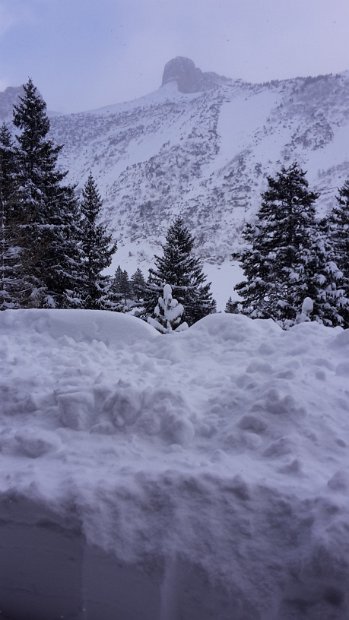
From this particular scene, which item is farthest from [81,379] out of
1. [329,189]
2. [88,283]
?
[329,189]

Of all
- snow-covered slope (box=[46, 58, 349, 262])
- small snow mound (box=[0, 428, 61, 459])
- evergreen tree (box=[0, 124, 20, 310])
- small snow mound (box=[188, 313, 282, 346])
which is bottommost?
small snow mound (box=[0, 428, 61, 459])

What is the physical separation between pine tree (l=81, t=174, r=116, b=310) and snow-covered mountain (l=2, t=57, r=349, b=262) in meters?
63.6

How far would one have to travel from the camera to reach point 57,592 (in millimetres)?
2580

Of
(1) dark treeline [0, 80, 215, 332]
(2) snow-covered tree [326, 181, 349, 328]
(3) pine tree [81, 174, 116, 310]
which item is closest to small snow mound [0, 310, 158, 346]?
(1) dark treeline [0, 80, 215, 332]

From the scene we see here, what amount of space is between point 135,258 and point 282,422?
78.8 m

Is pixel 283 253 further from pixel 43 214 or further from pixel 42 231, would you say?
pixel 43 214

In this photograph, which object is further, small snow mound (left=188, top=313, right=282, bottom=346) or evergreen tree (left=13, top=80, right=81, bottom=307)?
evergreen tree (left=13, top=80, right=81, bottom=307)

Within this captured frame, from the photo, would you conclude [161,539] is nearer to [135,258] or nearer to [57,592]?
[57,592]

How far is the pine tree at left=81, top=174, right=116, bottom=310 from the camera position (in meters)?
17.1

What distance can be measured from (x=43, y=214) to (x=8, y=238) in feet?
5.84

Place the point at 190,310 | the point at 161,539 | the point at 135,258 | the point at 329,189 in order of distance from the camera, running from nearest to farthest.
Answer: the point at 161,539, the point at 190,310, the point at 135,258, the point at 329,189

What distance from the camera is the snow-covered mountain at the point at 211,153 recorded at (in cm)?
10206

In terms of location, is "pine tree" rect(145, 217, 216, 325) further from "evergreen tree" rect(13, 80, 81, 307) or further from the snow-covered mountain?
the snow-covered mountain

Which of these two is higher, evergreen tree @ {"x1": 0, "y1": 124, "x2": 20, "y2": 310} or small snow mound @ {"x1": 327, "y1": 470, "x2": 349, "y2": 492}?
evergreen tree @ {"x1": 0, "y1": 124, "x2": 20, "y2": 310}
